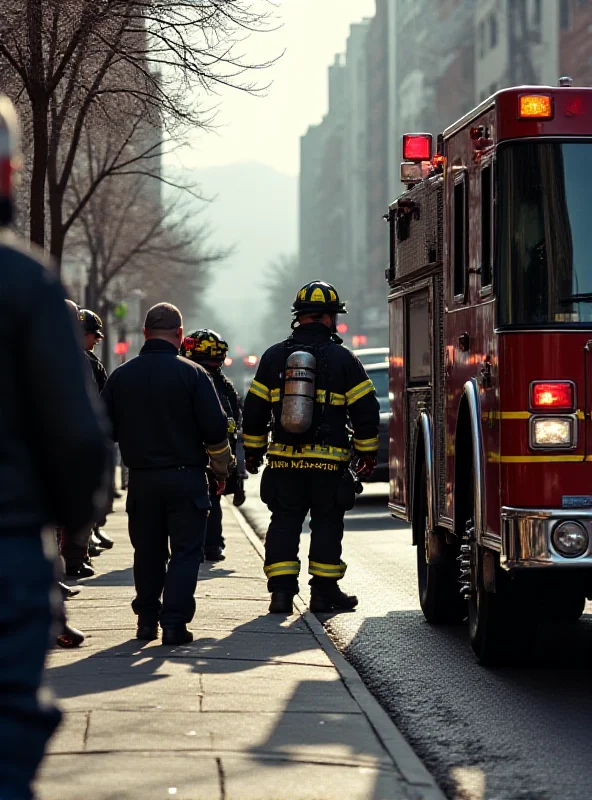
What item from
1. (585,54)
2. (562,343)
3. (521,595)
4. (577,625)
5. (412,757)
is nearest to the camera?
(412,757)

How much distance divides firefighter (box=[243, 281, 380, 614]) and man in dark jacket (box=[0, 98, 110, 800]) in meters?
7.43

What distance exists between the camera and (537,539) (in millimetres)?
7551

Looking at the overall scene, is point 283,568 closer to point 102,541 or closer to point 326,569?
point 326,569

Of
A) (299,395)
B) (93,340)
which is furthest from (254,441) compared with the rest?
(93,340)

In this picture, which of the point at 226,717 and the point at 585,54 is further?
the point at 585,54

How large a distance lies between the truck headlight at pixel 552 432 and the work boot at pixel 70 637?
2743 mm

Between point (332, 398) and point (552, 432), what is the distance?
3.26 m

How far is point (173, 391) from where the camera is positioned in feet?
29.2

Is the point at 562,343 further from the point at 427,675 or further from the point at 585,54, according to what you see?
the point at 585,54

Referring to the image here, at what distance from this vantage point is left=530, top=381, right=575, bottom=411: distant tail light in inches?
301

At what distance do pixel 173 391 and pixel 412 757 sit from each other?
3119 mm

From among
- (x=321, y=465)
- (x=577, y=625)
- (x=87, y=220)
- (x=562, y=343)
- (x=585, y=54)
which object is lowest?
(x=577, y=625)

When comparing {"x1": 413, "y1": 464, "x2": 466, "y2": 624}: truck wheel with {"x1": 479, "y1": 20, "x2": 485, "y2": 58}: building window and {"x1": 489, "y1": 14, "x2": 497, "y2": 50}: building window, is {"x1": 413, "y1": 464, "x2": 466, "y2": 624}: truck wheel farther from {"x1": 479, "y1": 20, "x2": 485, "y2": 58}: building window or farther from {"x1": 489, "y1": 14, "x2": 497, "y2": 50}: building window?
{"x1": 479, "y1": 20, "x2": 485, "y2": 58}: building window

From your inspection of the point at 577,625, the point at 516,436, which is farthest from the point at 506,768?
the point at 577,625
